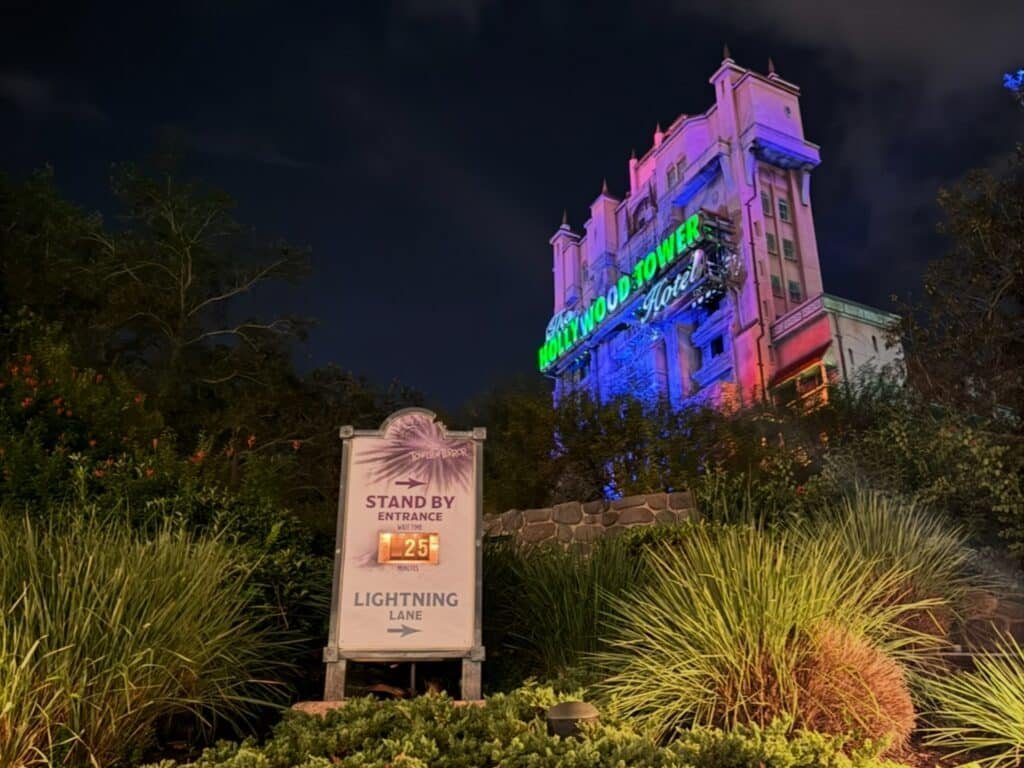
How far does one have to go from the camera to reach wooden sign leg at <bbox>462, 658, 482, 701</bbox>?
4887mm

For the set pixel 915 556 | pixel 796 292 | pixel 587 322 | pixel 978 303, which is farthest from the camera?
pixel 587 322

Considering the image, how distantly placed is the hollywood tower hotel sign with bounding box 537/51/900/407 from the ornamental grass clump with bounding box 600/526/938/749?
19037mm

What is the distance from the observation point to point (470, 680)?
4941 mm


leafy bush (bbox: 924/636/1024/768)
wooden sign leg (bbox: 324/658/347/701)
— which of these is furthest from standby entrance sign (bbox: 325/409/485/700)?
leafy bush (bbox: 924/636/1024/768)

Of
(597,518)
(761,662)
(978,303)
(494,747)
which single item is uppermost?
(978,303)

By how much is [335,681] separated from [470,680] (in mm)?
890

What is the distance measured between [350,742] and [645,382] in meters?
23.8

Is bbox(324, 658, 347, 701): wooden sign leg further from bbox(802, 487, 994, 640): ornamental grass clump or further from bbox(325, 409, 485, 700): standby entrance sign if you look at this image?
bbox(802, 487, 994, 640): ornamental grass clump

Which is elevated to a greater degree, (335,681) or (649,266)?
(649,266)

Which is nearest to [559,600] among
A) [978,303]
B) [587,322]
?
[978,303]

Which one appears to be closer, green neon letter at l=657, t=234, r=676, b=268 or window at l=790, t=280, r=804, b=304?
window at l=790, t=280, r=804, b=304

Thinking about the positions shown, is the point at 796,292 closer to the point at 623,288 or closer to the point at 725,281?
the point at 725,281

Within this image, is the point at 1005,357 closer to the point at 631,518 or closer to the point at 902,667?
the point at 631,518

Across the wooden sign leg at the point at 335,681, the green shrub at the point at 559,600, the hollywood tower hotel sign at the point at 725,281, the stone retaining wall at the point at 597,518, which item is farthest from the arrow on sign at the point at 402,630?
the hollywood tower hotel sign at the point at 725,281
